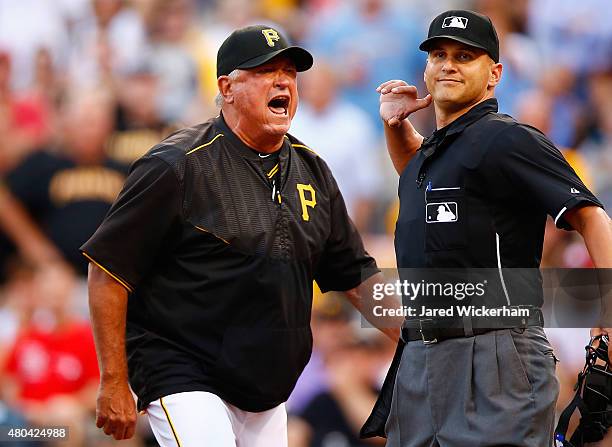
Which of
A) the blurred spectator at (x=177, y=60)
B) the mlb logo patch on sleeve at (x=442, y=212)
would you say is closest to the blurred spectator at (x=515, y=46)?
the blurred spectator at (x=177, y=60)

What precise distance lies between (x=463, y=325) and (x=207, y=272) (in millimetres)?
1197

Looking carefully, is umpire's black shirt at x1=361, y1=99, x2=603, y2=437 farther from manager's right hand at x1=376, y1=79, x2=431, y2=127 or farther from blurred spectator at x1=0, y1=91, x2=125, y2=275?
blurred spectator at x1=0, y1=91, x2=125, y2=275

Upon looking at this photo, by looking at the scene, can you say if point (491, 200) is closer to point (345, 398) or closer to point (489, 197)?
point (489, 197)

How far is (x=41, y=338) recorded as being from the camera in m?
8.27

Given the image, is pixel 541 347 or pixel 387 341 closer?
pixel 541 347

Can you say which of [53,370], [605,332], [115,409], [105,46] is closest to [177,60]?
[105,46]

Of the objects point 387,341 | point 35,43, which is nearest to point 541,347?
point 387,341

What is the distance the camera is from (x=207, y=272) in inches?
192

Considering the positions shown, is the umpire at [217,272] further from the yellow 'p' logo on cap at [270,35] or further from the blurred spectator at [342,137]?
the blurred spectator at [342,137]

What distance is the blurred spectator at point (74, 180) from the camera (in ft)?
29.0

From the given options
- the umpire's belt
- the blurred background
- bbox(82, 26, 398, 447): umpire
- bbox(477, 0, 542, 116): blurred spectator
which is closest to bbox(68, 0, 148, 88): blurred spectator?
the blurred background

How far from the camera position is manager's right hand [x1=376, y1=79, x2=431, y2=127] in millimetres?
5152

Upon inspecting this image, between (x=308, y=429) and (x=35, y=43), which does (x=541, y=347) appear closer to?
(x=308, y=429)

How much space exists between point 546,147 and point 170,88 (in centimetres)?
539
